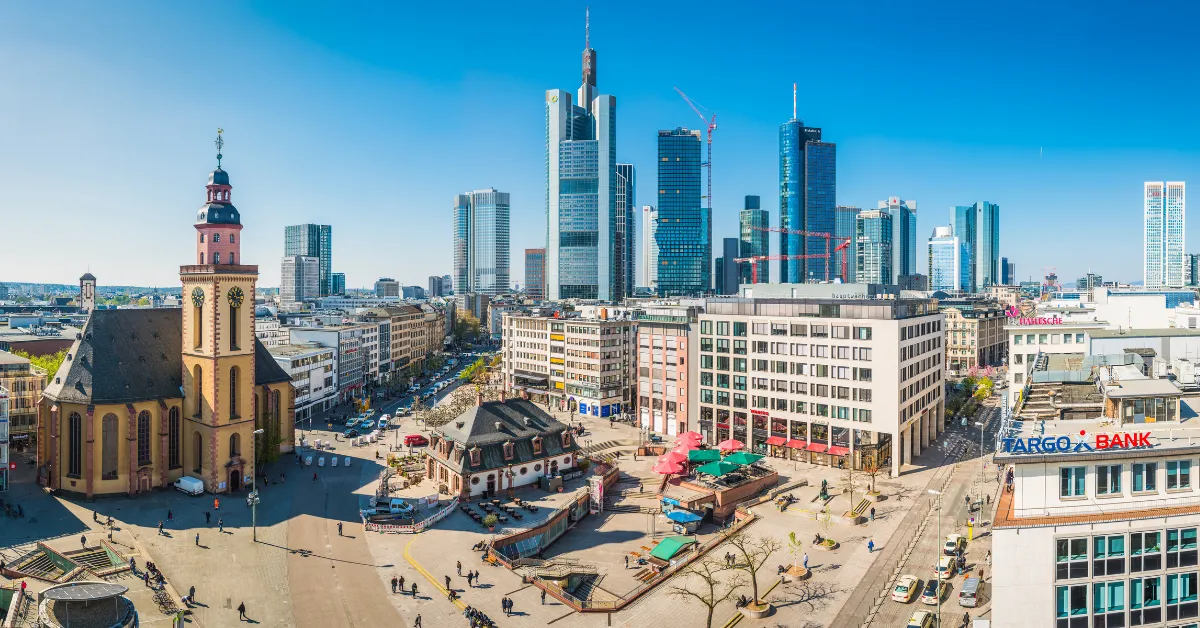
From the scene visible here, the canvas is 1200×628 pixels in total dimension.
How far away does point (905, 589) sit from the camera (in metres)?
44.8

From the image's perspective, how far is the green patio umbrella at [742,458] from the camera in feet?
230

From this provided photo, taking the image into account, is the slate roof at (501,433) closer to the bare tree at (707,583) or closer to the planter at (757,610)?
the bare tree at (707,583)

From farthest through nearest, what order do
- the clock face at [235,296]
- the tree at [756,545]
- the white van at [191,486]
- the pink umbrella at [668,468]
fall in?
the pink umbrella at [668,468] → the clock face at [235,296] → the white van at [191,486] → the tree at [756,545]

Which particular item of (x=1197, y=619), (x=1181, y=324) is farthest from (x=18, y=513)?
(x=1181, y=324)

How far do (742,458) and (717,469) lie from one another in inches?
171

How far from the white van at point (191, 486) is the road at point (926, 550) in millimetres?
53078

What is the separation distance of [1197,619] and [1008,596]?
820 centimetres

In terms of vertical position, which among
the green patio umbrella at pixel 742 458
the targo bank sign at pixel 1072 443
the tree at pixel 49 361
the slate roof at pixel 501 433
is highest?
the targo bank sign at pixel 1072 443

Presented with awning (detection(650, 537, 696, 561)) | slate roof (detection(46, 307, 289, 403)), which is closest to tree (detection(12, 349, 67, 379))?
slate roof (detection(46, 307, 289, 403))

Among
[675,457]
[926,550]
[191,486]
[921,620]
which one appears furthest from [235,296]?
[926,550]

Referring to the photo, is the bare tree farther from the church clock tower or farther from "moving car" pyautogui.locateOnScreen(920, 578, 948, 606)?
the church clock tower

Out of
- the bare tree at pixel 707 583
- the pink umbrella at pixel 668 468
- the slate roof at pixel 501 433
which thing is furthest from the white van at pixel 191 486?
the bare tree at pixel 707 583

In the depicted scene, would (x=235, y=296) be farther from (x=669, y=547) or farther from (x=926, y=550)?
(x=926, y=550)

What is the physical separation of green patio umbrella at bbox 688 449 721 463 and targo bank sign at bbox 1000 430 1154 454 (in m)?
41.8
